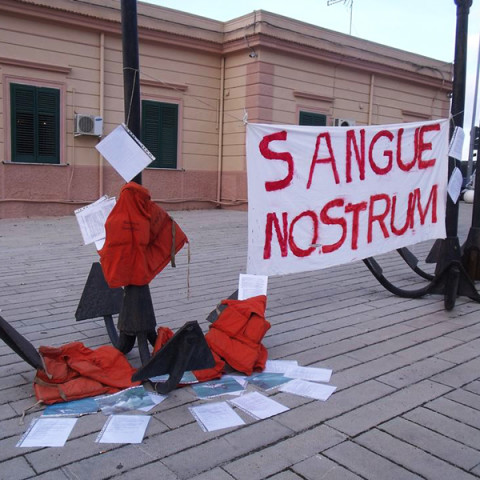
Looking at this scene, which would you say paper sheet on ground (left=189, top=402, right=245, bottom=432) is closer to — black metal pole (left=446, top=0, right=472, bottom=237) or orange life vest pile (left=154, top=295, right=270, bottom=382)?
orange life vest pile (left=154, top=295, right=270, bottom=382)

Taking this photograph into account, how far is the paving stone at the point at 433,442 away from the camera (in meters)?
2.74

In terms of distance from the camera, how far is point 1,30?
451 inches

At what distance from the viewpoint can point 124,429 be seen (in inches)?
117

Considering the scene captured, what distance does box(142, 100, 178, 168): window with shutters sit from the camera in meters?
13.6

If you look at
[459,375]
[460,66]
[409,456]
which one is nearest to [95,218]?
[409,456]

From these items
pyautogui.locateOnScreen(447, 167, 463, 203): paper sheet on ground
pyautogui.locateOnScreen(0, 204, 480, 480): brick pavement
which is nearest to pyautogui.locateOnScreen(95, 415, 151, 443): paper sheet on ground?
pyautogui.locateOnScreen(0, 204, 480, 480): brick pavement

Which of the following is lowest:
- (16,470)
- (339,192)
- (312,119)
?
(16,470)

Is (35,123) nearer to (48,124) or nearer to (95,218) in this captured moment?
(48,124)

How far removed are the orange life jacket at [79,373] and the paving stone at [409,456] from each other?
1524 mm

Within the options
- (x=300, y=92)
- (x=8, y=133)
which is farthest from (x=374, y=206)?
(x=300, y=92)

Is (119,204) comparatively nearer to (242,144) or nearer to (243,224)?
(243,224)

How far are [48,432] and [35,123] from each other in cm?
1042

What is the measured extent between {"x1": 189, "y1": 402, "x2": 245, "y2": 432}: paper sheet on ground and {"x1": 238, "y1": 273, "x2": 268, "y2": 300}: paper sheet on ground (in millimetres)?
1243

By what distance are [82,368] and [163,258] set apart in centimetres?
88
